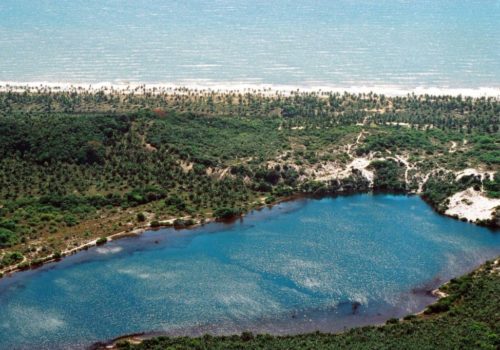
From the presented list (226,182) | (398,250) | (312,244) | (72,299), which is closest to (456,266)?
(398,250)

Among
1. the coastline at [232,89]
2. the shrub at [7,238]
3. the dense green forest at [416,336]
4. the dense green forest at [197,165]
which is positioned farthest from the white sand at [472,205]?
the shrub at [7,238]

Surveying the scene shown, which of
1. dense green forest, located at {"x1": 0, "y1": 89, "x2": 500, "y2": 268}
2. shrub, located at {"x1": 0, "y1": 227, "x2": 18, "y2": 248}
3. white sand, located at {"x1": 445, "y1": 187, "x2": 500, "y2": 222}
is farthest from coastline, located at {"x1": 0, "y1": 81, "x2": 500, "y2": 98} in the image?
shrub, located at {"x1": 0, "y1": 227, "x2": 18, "y2": 248}

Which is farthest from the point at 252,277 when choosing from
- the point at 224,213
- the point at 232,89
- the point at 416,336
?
the point at 232,89

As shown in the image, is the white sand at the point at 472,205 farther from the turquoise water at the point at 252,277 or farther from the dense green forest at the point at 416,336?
the dense green forest at the point at 416,336

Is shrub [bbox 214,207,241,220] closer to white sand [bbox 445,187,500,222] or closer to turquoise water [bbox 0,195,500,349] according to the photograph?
turquoise water [bbox 0,195,500,349]

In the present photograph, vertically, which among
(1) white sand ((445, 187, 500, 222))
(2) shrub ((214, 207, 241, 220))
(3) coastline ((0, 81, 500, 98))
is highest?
(3) coastline ((0, 81, 500, 98))

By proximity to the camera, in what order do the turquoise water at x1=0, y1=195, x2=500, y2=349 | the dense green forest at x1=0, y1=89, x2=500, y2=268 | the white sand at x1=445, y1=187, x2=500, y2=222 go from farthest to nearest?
the white sand at x1=445, y1=187, x2=500, y2=222, the dense green forest at x1=0, y1=89, x2=500, y2=268, the turquoise water at x1=0, y1=195, x2=500, y2=349

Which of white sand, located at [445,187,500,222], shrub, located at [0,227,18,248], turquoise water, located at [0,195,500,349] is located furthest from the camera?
white sand, located at [445,187,500,222]

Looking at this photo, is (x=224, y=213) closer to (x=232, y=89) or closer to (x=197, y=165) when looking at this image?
(x=197, y=165)
